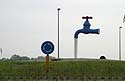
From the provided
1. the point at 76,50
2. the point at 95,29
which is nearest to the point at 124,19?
the point at 95,29

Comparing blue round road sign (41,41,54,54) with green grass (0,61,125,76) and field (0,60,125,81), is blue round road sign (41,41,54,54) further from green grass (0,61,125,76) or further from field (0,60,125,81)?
green grass (0,61,125,76)

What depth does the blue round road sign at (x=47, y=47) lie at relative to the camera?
23.4 m

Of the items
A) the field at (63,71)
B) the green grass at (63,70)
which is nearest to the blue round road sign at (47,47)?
the field at (63,71)

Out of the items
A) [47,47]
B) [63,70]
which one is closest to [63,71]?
[63,70]

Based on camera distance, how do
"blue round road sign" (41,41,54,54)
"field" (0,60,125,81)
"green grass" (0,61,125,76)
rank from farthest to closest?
"green grass" (0,61,125,76), "field" (0,60,125,81), "blue round road sign" (41,41,54,54)

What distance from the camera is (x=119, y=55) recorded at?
65.1m

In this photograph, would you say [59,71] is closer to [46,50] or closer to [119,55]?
[46,50]

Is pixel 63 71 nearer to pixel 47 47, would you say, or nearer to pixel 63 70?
pixel 63 70

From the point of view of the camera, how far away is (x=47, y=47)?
23531 millimetres

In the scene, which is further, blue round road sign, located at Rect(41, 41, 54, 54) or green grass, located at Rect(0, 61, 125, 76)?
green grass, located at Rect(0, 61, 125, 76)

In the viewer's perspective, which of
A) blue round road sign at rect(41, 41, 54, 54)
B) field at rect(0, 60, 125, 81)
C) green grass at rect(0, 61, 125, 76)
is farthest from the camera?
green grass at rect(0, 61, 125, 76)

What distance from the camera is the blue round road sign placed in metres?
23.4

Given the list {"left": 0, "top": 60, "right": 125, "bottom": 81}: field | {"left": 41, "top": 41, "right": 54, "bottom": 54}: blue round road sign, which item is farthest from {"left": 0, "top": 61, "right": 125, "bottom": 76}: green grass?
{"left": 41, "top": 41, "right": 54, "bottom": 54}: blue round road sign

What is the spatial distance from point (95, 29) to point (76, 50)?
3748 millimetres
